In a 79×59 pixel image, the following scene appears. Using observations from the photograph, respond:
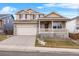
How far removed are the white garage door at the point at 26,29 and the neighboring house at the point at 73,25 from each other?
7.78 ft

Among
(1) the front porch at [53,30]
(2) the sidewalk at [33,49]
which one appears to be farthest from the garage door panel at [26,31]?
(2) the sidewalk at [33,49]

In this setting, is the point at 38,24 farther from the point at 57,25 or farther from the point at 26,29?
the point at 57,25

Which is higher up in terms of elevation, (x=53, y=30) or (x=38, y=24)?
(x=38, y=24)

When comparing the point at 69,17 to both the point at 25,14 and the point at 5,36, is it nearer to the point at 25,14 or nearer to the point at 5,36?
the point at 25,14

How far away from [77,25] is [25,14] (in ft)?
12.3

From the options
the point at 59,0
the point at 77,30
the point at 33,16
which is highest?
the point at 59,0

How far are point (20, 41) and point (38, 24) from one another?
1.91 meters

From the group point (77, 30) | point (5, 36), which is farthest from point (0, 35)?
point (77, 30)

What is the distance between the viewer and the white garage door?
16038 millimetres

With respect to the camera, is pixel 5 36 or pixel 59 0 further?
pixel 5 36

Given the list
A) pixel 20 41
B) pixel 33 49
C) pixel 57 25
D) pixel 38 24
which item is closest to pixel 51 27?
pixel 57 25

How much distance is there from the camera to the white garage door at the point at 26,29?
16038 mm

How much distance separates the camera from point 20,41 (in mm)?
15664

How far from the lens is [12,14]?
50.2 feet
